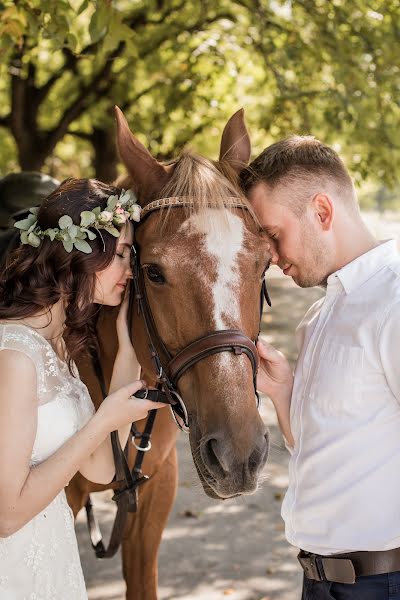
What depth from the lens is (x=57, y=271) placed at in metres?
2.23

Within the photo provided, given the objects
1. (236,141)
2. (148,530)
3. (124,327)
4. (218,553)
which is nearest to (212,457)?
(124,327)

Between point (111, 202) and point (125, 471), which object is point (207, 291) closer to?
point (111, 202)

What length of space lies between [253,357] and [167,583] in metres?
2.78

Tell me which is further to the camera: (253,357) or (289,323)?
(289,323)

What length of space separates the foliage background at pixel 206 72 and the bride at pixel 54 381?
55.4 inches

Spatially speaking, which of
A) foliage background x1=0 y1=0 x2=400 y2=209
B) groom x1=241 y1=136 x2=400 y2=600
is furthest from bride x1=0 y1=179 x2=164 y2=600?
foliage background x1=0 y1=0 x2=400 y2=209

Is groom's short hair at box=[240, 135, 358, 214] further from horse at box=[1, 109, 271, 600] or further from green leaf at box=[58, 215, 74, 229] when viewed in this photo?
green leaf at box=[58, 215, 74, 229]

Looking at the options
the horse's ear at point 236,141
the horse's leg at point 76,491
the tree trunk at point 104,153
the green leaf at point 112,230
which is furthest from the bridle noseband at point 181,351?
the tree trunk at point 104,153

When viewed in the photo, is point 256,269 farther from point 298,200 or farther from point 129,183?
point 129,183

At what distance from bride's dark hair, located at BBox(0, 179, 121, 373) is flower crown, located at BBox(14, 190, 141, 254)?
0.10ft

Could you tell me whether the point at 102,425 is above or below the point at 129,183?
below

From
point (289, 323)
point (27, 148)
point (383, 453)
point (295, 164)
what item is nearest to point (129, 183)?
point (295, 164)

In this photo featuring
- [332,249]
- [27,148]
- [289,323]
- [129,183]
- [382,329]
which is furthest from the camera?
[289,323]

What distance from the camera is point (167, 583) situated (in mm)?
4289
